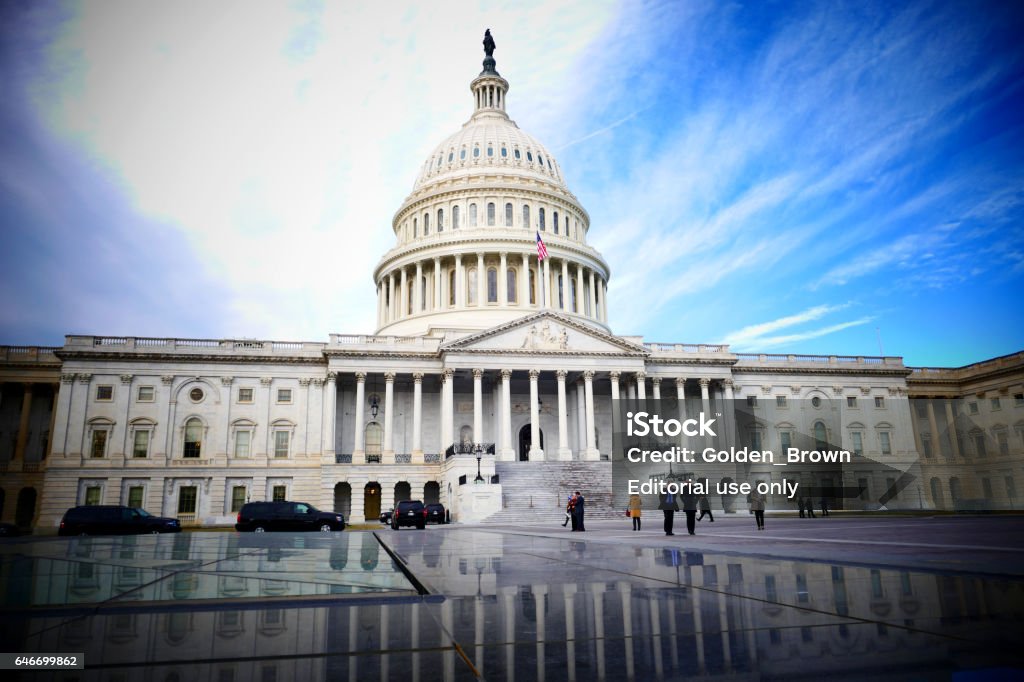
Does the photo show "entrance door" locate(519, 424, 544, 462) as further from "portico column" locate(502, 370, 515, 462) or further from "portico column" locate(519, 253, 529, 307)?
"portico column" locate(519, 253, 529, 307)

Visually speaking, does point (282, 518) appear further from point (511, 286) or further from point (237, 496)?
point (511, 286)

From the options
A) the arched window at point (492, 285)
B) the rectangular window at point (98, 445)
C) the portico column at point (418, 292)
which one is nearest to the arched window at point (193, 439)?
the rectangular window at point (98, 445)

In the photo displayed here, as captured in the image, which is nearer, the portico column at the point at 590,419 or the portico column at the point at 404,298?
the portico column at the point at 590,419

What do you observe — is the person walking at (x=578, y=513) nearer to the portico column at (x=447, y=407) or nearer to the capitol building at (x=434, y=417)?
the capitol building at (x=434, y=417)

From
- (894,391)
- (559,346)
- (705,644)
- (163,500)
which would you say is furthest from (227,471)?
(894,391)

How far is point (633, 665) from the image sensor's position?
14.7 ft

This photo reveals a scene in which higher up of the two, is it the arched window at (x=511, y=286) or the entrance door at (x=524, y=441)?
the arched window at (x=511, y=286)

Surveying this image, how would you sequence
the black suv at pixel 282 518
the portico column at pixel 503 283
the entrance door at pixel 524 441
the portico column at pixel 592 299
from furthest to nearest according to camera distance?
the portico column at pixel 592 299 < the portico column at pixel 503 283 < the entrance door at pixel 524 441 < the black suv at pixel 282 518

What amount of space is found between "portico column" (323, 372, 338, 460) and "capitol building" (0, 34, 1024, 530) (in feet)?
0.74

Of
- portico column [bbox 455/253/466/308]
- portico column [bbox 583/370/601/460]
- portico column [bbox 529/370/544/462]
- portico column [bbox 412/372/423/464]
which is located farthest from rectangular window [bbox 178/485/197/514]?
portico column [bbox 583/370/601/460]

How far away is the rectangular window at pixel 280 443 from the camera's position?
62125 millimetres

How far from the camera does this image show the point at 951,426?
7994 cm

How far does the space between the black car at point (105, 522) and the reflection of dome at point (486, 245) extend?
1486 inches

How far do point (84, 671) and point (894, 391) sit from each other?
8284 cm
